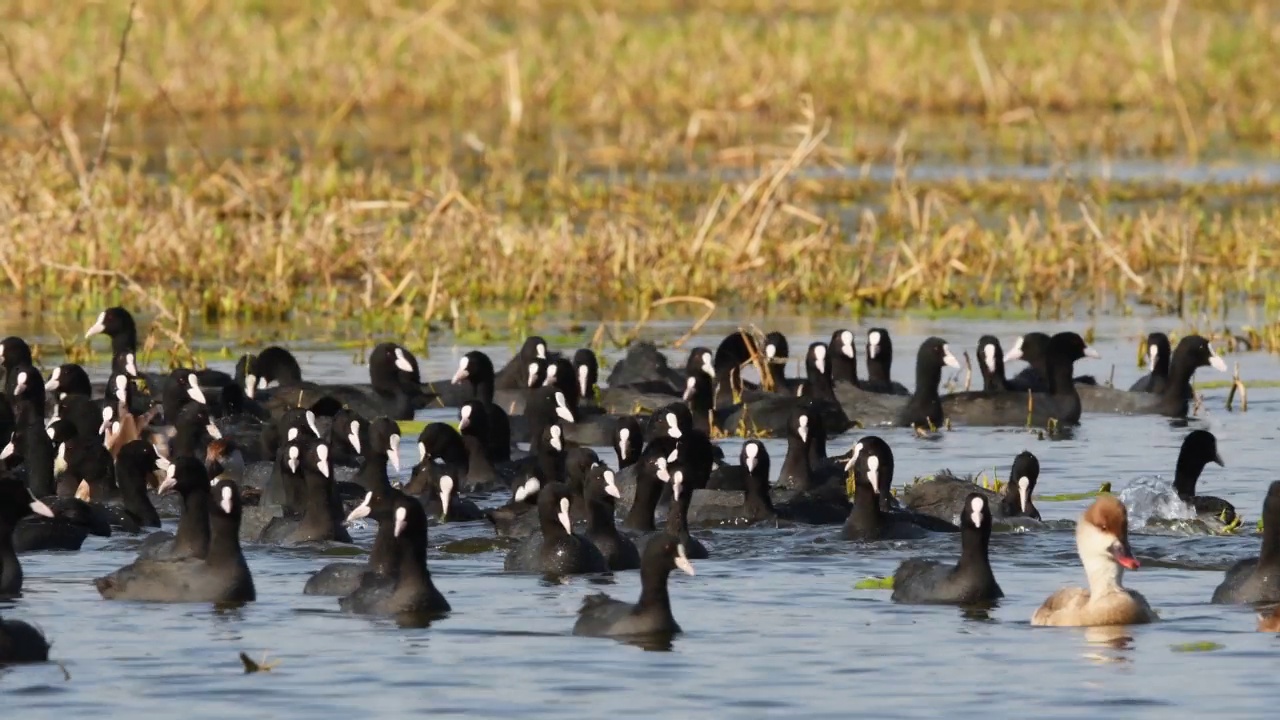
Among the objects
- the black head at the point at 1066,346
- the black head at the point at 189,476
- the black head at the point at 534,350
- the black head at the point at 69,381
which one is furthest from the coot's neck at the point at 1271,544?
the black head at the point at 69,381

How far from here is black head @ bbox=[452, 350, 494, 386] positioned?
61.1 ft

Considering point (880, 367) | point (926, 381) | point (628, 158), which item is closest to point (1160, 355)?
point (926, 381)

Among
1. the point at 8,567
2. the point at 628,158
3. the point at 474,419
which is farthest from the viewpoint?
the point at 628,158

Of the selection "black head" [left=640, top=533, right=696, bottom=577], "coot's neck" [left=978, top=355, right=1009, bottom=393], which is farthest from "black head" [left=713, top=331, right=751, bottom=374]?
"black head" [left=640, top=533, right=696, bottom=577]

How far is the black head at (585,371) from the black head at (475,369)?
62 cm

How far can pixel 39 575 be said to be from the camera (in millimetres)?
13469

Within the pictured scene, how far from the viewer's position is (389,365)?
741 inches

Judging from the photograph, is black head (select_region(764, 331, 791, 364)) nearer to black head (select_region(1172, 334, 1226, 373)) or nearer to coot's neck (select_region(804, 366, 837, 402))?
coot's neck (select_region(804, 366, 837, 402))

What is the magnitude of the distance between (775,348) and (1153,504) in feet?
18.4

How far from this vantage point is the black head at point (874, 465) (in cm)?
1402

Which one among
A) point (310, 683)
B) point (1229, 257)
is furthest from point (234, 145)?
point (310, 683)

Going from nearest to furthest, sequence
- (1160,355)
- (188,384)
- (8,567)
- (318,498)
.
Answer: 1. (8,567)
2. (318,498)
3. (188,384)
4. (1160,355)

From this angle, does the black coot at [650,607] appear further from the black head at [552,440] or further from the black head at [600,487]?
the black head at [552,440]

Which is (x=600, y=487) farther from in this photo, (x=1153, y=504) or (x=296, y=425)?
(x=1153, y=504)
